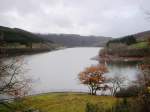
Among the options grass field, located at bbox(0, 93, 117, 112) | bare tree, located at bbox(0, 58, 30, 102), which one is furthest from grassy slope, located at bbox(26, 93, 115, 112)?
bare tree, located at bbox(0, 58, 30, 102)

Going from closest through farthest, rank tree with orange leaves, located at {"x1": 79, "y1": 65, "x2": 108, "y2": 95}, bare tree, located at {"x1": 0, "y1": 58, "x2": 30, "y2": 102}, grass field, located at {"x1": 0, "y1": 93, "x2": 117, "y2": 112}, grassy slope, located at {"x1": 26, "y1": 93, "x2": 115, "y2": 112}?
bare tree, located at {"x1": 0, "y1": 58, "x2": 30, "y2": 102} < grass field, located at {"x1": 0, "y1": 93, "x2": 117, "y2": 112} < grassy slope, located at {"x1": 26, "y1": 93, "x2": 115, "y2": 112} < tree with orange leaves, located at {"x1": 79, "y1": 65, "x2": 108, "y2": 95}

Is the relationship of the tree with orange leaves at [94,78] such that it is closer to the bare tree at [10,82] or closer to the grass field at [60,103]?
the grass field at [60,103]

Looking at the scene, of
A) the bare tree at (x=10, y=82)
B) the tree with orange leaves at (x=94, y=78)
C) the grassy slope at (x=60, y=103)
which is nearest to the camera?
the bare tree at (x=10, y=82)

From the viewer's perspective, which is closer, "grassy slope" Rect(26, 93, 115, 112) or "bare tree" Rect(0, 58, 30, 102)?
"bare tree" Rect(0, 58, 30, 102)

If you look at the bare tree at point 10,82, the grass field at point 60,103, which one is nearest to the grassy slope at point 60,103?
the grass field at point 60,103

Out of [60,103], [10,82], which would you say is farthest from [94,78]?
[10,82]

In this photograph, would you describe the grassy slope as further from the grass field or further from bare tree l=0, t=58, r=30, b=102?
bare tree l=0, t=58, r=30, b=102

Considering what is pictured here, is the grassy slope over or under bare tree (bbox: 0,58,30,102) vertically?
under

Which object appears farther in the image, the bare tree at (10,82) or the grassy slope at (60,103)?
the grassy slope at (60,103)

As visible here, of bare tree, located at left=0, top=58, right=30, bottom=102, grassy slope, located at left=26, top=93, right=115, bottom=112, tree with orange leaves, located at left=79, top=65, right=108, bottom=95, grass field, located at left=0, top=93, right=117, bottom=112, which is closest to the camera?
bare tree, located at left=0, top=58, right=30, bottom=102

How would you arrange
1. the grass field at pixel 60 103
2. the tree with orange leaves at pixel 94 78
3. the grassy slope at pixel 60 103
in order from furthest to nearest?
the tree with orange leaves at pixel 94 78 → the grassy slope at pixel 60 103 → the grass field at pixel 60 103

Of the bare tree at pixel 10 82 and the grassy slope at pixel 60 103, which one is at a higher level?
the bare tree at pixel 10 82

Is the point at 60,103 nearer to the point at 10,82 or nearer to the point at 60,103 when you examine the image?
the point at 60,103

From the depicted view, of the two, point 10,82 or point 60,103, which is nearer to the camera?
point 10,82
